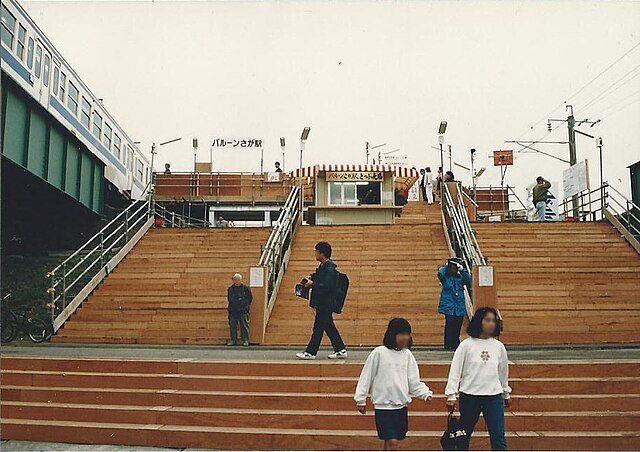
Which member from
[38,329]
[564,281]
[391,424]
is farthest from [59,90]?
[391,424]

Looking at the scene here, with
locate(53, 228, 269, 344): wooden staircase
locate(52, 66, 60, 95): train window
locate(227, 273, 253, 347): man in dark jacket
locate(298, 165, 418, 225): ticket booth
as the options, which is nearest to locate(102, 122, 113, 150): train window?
locate(52, 66, 60, 95): train window

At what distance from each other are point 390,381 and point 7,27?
13787 mm

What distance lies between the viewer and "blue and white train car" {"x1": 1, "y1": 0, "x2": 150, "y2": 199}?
51.1ft

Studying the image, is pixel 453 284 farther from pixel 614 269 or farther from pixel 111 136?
pixel 111 136

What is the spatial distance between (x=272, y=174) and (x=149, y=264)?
15.7m

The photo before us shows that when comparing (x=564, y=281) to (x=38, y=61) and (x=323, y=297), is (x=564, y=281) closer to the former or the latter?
(x=323, y=297)

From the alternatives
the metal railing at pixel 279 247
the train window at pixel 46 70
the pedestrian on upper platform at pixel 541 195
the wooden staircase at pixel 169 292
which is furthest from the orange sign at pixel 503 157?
the train window at pixel 46 70

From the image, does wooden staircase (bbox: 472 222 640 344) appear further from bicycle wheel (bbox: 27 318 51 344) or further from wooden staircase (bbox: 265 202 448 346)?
bicycle wheel (bbox: 27 318 51 344)

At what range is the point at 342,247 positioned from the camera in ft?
56.4

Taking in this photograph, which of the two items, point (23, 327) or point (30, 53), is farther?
point (30, 53)

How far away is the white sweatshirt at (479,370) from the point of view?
539 cm

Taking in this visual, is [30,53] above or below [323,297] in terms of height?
above

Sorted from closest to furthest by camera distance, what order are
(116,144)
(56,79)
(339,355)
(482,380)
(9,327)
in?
1. (482,380)
2. (339,355)
3. (9,327)
4. (56,79)
5. (116,144)

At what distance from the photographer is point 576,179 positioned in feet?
77.2
